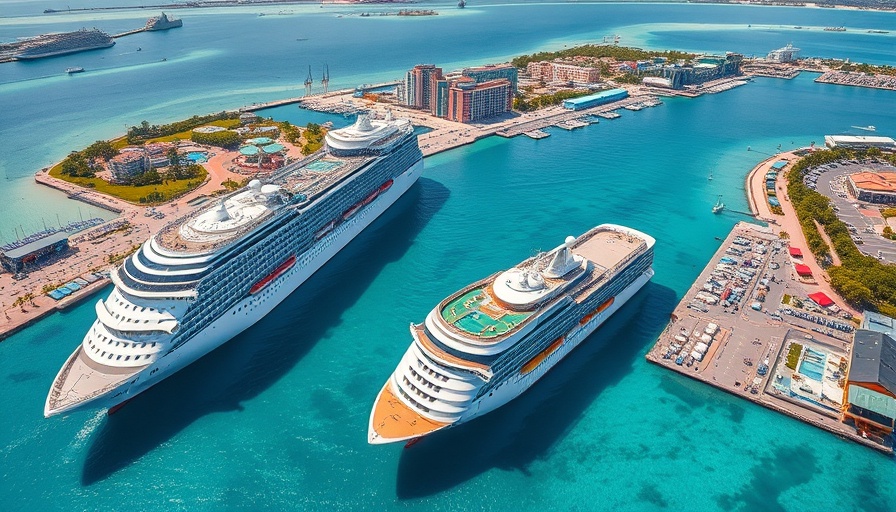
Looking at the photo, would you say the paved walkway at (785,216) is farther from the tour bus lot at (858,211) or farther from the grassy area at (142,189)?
the grassy area at (142,189)

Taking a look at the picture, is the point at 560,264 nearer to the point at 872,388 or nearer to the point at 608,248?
the point at 608,248

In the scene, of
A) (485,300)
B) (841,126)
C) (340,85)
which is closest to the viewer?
(485,300)

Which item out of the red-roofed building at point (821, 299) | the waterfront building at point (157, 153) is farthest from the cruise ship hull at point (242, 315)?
the red-roofed building at point (821, 299)

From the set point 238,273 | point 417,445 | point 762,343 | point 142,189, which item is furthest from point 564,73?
point 417,445

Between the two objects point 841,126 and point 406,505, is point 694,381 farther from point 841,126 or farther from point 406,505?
point 841,126

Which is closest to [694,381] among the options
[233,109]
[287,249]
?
[287,249]

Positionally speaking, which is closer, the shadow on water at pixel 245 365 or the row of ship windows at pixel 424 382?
the row of ship windows at pixel 424 382

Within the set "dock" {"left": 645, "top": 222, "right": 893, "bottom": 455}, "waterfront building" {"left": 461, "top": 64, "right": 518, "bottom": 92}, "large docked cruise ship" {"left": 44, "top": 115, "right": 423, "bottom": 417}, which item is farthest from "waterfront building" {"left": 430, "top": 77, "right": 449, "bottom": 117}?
"dock" {"left": 645, "top": 222, "right": 893, "bottom": 455}
